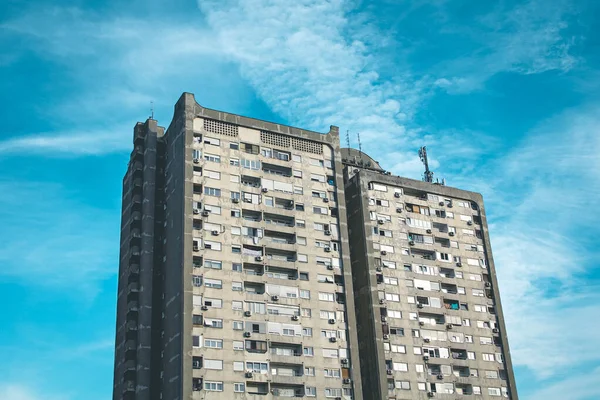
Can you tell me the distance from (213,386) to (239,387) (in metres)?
2.90

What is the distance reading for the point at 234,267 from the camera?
8606cm

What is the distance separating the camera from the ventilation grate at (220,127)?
93062mm

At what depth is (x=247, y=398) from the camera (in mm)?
80125

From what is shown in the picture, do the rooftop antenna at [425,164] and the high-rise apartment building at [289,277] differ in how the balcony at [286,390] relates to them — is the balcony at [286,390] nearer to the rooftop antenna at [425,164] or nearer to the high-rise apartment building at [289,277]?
the high-rise apartment building at [289,277]

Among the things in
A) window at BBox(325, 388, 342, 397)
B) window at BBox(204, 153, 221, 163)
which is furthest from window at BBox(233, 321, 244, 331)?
window at BBox(204, 153, 221, 163)

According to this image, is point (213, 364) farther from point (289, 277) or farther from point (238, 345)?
point (289, 277)

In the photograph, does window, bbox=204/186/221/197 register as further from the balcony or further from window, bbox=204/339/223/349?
the balcony

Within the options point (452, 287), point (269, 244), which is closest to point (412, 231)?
point (452, 287)

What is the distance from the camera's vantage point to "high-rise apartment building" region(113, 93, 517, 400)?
8331 cm

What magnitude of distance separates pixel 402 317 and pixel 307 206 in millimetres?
18250

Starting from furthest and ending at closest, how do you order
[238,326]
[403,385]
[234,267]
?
[403,385] → [234,267] → [238,326]

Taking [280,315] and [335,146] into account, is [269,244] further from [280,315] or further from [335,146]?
[335,146]

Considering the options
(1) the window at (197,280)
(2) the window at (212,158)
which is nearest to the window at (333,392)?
(1) the window at (197,280)

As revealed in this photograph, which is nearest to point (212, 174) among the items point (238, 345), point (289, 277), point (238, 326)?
point (289, 277)
